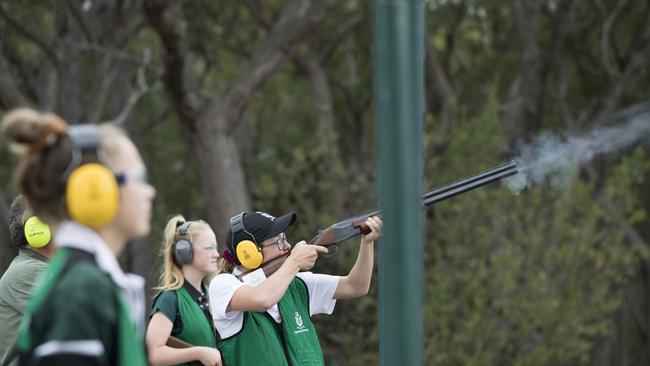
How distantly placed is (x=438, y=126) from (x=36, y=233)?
14.4m

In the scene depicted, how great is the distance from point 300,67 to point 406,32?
18.8m

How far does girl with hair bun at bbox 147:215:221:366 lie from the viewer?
612 centimetres

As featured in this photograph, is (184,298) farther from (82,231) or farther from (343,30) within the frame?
(343,30)

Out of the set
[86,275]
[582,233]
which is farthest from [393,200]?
[582,233]

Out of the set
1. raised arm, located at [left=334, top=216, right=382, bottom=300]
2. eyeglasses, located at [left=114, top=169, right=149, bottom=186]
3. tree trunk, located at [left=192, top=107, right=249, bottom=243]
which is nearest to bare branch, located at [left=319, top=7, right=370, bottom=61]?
tree trunk, located at [left=192, top=107, right=249, bottom=243]

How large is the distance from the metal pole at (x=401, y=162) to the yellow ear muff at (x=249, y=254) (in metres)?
2.12

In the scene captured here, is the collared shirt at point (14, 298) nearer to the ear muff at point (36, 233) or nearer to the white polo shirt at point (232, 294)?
the ear muff at point (36, 233)

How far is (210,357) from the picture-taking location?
6.02 metres

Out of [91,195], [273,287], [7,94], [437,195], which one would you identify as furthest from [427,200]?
[7,94]

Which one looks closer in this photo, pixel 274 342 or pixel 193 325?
pixel 274 342

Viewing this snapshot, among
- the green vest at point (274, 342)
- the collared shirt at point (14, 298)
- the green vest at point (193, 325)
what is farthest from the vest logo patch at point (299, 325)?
the collared shirt at point (14, 298)

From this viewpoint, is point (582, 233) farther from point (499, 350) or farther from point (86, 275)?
point (86, 275)

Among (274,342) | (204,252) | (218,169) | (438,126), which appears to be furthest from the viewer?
(438,126)

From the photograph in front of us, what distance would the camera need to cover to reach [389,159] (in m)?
3.91
